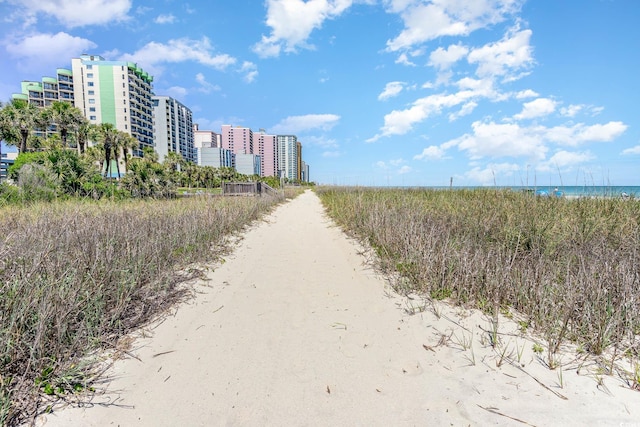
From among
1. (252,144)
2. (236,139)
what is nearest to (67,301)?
(236,139)

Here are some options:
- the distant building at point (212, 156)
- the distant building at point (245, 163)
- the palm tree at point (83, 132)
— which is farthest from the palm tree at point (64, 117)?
the distant building at point (245, 163)

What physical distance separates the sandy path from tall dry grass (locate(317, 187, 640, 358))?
0.46m

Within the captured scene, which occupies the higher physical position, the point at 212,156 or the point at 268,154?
the point at 268,154

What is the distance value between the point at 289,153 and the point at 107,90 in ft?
269

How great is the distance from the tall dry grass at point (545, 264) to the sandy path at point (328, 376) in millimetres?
457

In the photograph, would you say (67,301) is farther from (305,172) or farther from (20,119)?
(305,172)

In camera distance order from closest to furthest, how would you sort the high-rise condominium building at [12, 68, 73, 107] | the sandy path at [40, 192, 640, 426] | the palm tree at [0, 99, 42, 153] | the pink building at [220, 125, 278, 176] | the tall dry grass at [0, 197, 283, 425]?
the sandy path at [40, 192, 640, 426], the tall dry grass at [0, 197, 283, 425], the palm tree at [0, 99, 42, 153], the high-rise condominium building at [12, 68, 73, 107], the pink building at [220, 125, 278, 176]

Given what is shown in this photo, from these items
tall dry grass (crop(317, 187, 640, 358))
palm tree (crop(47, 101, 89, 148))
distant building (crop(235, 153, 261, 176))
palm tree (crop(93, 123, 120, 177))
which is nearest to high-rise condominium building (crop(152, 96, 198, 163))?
distant building (crop(235, 153, 261, 176))

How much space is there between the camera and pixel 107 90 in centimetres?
7262

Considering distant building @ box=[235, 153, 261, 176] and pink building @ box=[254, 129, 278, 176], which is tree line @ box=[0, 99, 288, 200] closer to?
distant building @ box=[235, 153, 261, 176]

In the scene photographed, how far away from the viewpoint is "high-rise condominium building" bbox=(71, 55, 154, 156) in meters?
72.6

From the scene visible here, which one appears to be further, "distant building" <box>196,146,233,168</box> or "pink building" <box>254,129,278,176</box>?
"pink building" <box>254,129,278,176</box>

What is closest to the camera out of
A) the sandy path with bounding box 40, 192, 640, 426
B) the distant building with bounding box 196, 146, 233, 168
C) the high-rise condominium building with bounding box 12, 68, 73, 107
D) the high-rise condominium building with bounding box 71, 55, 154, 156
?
the sandy path with bounding box 40, 192, 640, 426

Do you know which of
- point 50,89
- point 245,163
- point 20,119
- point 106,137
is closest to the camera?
point 20,119
